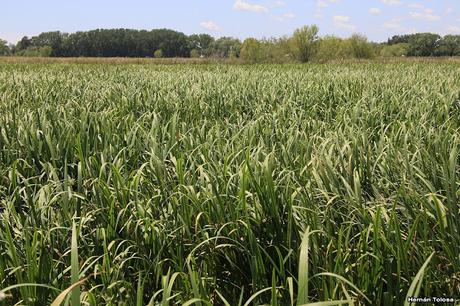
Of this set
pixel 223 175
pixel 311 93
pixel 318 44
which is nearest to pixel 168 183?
pixel 223 175

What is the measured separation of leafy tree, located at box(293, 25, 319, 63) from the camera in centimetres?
5316

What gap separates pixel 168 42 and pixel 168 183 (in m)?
114

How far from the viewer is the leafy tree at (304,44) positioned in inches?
2093

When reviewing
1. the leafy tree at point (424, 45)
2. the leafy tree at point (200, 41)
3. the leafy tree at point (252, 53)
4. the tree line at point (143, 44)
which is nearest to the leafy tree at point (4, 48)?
the tree line at point (143, 44)

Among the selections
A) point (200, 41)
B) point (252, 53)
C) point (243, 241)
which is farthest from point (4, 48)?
Result: point (243, 241)

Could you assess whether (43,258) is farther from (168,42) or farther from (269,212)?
(168,42)

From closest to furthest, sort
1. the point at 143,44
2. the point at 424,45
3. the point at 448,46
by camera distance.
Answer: the point at 448,46, the point at 424,45, the point at 143,44

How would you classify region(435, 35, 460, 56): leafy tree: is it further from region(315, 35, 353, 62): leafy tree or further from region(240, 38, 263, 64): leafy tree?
region(240, 38, 263, 64): leafy tree

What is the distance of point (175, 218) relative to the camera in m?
1.89

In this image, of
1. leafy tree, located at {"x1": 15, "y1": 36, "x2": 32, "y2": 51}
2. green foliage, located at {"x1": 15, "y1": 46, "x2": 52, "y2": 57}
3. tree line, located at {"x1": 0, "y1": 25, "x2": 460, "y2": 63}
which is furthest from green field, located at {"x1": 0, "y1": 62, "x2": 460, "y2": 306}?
leafy tree, located at {"x1": 15, "y1": 36, "x2": 32, "y2": 51}

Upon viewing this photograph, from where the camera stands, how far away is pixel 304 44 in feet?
175

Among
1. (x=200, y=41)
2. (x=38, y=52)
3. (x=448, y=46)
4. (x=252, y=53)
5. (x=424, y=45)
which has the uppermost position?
(x=200, y=41)

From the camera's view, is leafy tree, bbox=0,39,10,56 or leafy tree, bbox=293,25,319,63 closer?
leafy tree, bbox=293,25,319,63

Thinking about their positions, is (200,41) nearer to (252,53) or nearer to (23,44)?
(23,44)
